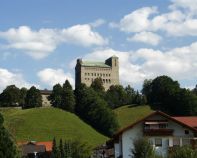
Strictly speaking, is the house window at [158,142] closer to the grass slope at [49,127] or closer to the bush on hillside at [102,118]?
the grass slope at [49,127]

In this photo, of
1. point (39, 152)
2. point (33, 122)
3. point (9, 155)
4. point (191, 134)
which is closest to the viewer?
point (9, 155)

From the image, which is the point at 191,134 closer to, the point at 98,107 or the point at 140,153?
the point at 140,153

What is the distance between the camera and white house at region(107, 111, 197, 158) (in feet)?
249

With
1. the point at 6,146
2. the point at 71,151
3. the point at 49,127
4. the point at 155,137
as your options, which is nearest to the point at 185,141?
the point at 155,137

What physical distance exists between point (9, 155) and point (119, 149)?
23.7 metres

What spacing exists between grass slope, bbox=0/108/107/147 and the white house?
88821 millimetres

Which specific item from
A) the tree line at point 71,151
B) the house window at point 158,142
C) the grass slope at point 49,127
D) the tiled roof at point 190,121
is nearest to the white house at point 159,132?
the house window at point 158,142

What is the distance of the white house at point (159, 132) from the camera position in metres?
75.8

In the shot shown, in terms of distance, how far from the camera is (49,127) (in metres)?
186

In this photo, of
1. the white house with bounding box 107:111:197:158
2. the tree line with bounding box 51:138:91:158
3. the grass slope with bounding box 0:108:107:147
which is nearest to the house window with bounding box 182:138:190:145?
the white house with bounding box 107:111:197:158

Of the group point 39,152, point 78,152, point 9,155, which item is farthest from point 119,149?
point 39,152

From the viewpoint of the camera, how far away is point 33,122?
7387 inches

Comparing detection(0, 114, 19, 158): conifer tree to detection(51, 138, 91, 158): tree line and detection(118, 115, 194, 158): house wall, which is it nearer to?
detection(118, 115, 194, 158): house wall

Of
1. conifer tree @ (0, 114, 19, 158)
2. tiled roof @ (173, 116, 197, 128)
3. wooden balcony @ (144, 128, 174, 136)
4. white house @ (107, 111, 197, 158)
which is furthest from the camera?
tiled roof @ (173, 116, 197, 128)
